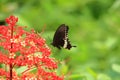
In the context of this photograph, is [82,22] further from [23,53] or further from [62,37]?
[23,53]

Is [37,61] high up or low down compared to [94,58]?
down

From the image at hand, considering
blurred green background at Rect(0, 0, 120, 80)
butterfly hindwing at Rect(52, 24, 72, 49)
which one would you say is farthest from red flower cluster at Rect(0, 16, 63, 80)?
blurred green background at Rect(0, 0, 120, 80)

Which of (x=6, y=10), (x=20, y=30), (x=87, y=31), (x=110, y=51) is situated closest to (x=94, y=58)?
(x=110, y=51)

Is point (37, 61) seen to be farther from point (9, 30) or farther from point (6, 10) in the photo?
point (6, 10)

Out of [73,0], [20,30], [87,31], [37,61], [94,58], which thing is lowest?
[37,61]

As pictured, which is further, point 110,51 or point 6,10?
point 6,10

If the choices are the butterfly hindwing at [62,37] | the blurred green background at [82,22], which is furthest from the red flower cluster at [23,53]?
the blurred green background at [82,22]

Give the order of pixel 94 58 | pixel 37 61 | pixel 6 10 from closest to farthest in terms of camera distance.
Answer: pixel 37 61, pixel 94 58, pixel 6 10
